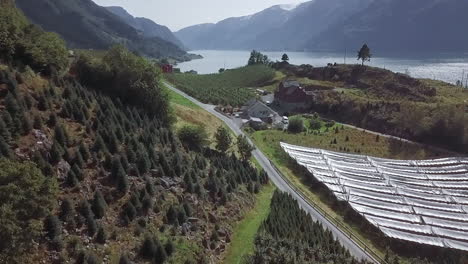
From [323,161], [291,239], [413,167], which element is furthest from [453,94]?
[291,239]

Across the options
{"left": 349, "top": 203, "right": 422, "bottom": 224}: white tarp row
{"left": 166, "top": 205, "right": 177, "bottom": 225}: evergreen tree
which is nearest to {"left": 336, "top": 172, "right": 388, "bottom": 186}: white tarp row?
{"left": 349, "top": 203, "right": 422, "bottom": 224}: white tarp row

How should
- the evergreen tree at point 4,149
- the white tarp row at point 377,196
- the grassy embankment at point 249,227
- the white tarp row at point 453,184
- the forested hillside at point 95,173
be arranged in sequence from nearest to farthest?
1. the forested hillside at point 95,173
2. the evergreen tree at point 4,149
3. the grassy embankment at point 249,227
4. the white tarp row at point 377,196
5. the white tarp row at point 453,184

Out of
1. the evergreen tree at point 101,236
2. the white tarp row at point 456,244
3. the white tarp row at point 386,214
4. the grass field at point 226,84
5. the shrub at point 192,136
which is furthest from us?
the grass field at point 226,84

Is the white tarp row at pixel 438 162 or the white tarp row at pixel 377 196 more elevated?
the white tarp row at pixel 438 162

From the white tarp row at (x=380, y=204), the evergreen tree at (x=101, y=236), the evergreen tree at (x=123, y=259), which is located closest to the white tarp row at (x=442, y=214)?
the white tarp row at (x=380, y=204)

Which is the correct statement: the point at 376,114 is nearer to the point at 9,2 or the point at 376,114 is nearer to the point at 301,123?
the point at 301,123

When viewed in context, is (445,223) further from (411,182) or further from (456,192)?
(411,182)

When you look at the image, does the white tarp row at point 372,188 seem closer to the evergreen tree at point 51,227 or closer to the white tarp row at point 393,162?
the white tarp row at point 393,162
